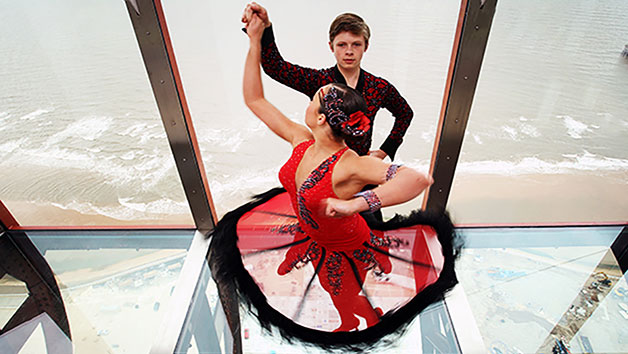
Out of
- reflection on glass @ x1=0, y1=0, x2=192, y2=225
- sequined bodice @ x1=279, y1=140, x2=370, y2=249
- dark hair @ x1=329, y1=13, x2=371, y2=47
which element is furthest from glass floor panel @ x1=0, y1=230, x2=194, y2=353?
dark hair @ x1=329, y1=13, x2=371, y2=47

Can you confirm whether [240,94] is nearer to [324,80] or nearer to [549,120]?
[324,80]

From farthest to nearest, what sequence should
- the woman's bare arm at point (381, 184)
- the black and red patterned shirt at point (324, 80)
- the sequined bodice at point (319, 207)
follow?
1. the black and red patterned shirt at point (324, 80)
2. the sequined bodice at point (319, 207)
3. the woman's bare arm at point (381, 184)

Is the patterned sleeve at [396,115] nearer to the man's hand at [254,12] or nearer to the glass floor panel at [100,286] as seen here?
the man's hand at [254,12]

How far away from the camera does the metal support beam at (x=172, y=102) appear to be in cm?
163

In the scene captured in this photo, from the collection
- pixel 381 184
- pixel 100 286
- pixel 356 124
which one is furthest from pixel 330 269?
pixel 100 286

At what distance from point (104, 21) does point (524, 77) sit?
1.72m

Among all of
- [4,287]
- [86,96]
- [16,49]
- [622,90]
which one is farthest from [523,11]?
[4,287]

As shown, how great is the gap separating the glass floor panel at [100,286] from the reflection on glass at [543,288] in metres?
1.39

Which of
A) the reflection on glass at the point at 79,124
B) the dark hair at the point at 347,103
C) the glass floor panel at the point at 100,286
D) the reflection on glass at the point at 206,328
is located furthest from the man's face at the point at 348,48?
the glass floor panel at the point at 100,286

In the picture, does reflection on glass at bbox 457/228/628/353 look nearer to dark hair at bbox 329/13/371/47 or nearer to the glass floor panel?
dark hair at bbox 329/13/371/47

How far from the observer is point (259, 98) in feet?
4.51

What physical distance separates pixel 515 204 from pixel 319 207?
138cm

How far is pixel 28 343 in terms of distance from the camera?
177 centimetres

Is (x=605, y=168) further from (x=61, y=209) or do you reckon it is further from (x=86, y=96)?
(x=61, y=209)
